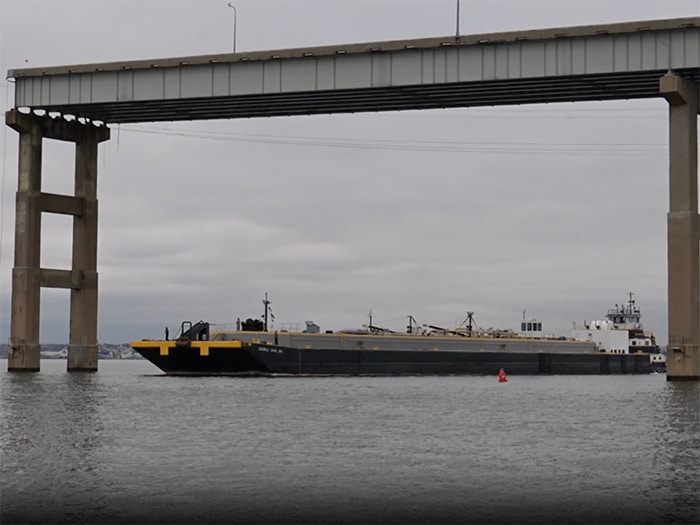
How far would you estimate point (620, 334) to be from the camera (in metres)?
112

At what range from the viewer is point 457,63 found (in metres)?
53.9

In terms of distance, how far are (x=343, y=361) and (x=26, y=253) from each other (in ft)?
80.3

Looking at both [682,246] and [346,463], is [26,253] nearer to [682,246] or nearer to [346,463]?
[682,246]

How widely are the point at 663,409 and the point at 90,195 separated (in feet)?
133

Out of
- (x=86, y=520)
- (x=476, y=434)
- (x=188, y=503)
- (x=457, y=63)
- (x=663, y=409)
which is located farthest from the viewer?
(x=457, y=63)

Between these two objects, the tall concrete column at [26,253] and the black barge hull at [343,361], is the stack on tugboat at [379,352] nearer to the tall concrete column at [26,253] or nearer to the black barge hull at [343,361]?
the black barge hull at [343,361]

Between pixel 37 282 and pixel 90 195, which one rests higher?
pixel 90 195

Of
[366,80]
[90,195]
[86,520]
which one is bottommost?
[86,520]

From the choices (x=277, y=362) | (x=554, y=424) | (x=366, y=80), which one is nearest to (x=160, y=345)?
(x=277, y=362)

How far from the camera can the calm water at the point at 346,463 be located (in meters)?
16.3

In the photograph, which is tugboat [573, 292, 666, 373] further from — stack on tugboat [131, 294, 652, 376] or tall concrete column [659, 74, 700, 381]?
tall concrete column [659, 74, 700, 381]

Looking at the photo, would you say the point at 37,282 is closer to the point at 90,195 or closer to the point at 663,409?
the point at 90,195

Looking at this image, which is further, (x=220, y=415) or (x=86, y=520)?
(x=220, y=415)

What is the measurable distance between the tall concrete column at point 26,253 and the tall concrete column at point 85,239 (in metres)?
2.75
